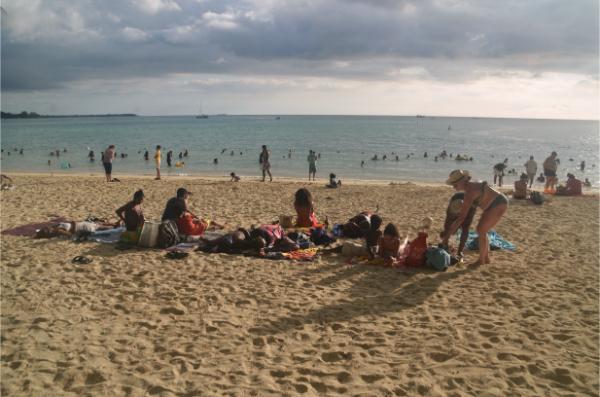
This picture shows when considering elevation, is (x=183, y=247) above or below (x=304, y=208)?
below

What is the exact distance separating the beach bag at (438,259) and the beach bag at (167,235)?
4.57 metres

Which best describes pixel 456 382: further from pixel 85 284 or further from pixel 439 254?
pixel 85 284

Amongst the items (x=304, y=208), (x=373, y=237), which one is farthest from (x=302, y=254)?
(x=304, y=208)

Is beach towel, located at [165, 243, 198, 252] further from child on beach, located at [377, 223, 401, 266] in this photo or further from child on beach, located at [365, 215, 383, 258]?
child on beach, located at [377, 223, 401, 266]

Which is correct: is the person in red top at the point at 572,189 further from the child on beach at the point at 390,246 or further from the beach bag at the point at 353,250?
the beach bag at the point at 353,250

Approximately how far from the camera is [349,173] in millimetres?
27016

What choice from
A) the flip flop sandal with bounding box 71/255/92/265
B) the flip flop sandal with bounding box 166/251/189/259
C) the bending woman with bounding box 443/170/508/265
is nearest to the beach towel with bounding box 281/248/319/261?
the flip flop sandal with bounding box 166/251/189/259

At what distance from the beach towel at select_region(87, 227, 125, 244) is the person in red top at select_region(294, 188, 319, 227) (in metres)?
3.61

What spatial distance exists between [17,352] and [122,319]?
1.07 metres

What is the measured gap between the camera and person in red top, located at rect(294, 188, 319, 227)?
885cm

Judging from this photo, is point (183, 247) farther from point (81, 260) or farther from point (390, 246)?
point (390, 246)

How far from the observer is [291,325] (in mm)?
4953

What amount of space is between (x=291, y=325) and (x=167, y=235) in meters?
3.74

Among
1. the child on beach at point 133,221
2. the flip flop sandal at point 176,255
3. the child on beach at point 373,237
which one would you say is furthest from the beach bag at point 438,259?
the child on beach at point 133,221
